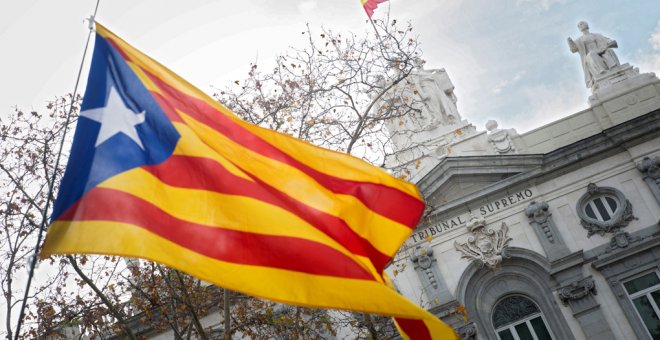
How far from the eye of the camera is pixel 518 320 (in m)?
19.6

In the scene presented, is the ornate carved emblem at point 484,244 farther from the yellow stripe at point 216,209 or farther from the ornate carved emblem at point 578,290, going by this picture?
the yellow stripe at point 216,209

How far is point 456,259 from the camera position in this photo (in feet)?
66.6

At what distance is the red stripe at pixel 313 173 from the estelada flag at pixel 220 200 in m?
0.01

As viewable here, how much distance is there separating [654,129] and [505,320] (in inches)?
299

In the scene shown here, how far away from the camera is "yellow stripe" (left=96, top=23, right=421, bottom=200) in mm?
6098

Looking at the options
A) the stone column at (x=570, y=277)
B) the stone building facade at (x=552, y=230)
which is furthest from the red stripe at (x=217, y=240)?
the stone column at (x=570, y=277)

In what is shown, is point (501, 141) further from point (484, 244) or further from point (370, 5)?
point (370, 5)

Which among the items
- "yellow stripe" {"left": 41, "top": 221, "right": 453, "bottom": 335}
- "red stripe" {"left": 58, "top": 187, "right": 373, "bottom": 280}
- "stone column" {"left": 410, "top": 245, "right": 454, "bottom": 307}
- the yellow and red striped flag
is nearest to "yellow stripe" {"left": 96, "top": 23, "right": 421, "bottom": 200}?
"red stripe" {"left": 58, "top": 187, "right": 373, "bottom": 280}

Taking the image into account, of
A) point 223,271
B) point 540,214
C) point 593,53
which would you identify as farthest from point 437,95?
point 223,271

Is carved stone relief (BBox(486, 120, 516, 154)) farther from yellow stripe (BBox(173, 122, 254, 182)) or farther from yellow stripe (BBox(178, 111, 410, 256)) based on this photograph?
yellow stripe (BBox(173, 122, 254, 182))

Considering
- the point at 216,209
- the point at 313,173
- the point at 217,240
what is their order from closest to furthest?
1. the point at 217,240
2. the point at 216,209
3. the point at 313,173

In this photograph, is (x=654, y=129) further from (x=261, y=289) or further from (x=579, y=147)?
(x=261, y=289)

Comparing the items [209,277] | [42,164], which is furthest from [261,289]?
[42,164]

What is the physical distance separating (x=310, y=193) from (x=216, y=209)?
94cm
